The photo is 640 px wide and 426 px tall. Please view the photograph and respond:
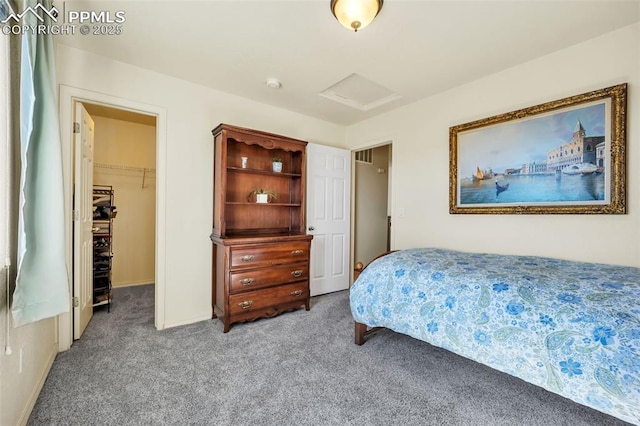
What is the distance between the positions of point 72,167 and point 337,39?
8.13 feet

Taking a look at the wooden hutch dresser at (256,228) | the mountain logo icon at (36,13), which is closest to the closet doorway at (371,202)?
the wooden hutch dresser at (256,228)

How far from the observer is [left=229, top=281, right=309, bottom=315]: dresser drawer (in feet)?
8.79

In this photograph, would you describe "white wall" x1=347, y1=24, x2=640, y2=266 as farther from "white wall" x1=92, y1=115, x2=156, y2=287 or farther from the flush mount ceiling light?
"white wall" x1=92, y1=115, x2=156, y2=287

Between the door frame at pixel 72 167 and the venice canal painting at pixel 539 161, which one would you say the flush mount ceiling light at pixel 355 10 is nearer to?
the venice canal painting at pixel 539 161

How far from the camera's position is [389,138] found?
3611mm

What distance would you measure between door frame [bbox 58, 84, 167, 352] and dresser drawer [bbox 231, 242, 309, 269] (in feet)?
2.50

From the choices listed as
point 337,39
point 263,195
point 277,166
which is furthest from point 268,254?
point 337,39

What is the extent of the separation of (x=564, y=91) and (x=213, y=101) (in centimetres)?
332

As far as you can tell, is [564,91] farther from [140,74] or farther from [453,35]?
[140,74]

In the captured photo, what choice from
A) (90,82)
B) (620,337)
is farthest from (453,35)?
(90,82)

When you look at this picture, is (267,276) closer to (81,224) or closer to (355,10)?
(81,224)

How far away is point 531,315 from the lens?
1390 mm

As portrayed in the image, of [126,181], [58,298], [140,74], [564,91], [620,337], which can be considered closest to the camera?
[620,337]

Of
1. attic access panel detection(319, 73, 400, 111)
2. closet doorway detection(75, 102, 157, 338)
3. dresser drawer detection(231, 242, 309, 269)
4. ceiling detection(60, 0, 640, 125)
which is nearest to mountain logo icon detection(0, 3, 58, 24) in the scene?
ceiling detection(60, 0, 640, 125)
